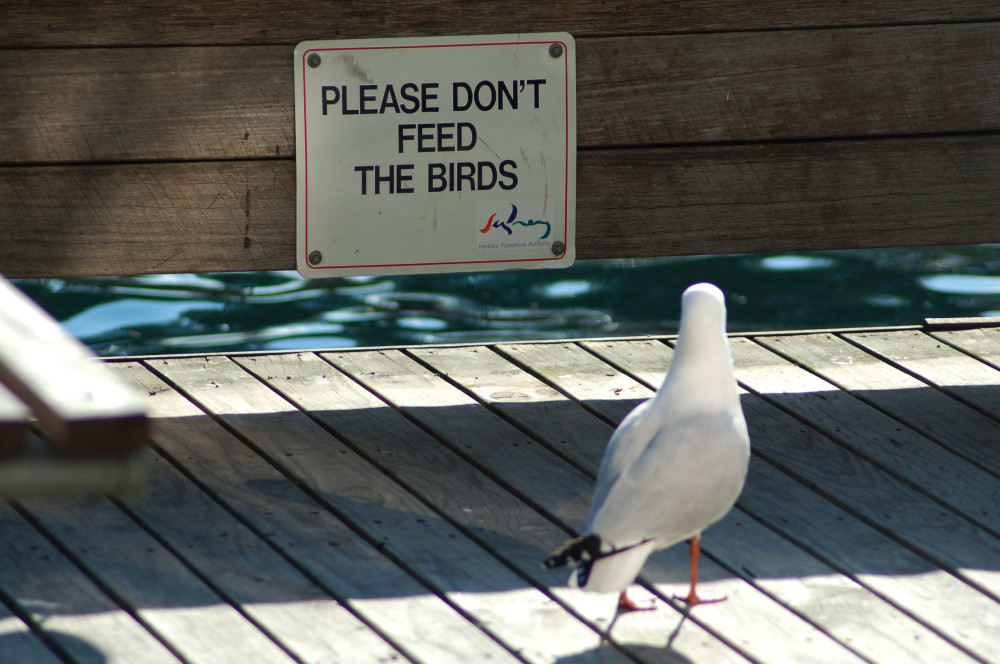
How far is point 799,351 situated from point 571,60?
45.2 inches

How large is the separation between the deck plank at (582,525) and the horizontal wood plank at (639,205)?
0.48m

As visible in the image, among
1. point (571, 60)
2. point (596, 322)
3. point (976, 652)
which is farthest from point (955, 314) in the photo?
point (976, 652)

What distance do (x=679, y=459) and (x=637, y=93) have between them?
1.12 m

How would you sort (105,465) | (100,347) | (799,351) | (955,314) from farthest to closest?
(955,314) → (100,347) → (799,351) → (105,465)

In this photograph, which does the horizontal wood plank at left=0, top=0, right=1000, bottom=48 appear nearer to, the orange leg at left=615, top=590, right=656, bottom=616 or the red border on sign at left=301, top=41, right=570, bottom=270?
the red border on sign at left=301, top=41, right=570, bottom=270

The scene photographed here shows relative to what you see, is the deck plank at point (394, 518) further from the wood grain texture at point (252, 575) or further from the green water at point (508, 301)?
the green water at point (508, 301)

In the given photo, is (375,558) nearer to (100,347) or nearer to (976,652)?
(976,652)

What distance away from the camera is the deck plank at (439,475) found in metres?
2.15

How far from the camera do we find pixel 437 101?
108 inches

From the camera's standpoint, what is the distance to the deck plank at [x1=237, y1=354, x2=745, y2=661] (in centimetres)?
215

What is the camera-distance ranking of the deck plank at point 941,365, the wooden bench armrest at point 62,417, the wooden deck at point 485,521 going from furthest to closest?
the deck plank at point 941,365
the wooden deck at point 485,521
the wooden bench armrest at point 62,417

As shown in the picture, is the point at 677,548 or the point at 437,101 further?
the point at 437,101

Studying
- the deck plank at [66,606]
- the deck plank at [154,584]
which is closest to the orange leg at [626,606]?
the deck plank at [154,584]
